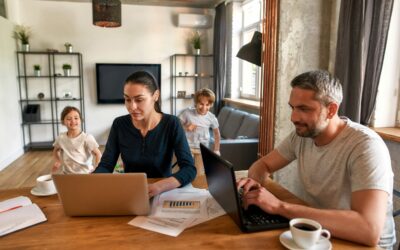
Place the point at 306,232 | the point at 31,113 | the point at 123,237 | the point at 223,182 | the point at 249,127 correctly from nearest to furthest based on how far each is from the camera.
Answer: the point at 306,232 → the point at 123,237 → the point at 223,182 → the point at 249,127 → the point at 31,113

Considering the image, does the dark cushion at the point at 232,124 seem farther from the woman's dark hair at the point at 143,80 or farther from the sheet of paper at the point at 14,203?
the sheet of paper at the point at 14,203

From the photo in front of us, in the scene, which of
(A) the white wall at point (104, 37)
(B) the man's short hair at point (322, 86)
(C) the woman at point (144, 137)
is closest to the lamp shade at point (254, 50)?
(C) the woman at point (144, 137)

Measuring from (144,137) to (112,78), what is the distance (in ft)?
14.7

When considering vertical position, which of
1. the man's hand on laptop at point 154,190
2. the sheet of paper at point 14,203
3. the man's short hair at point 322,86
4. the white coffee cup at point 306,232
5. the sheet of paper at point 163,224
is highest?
A: the man's short hair at point 322,86

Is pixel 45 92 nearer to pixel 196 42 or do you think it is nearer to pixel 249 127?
pixel 196 42

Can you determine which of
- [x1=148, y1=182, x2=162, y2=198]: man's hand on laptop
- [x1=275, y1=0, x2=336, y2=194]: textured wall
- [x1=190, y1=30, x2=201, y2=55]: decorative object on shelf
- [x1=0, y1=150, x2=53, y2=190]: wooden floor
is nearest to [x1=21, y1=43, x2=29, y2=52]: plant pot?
[x1=0, y1=150, x2=53, y2=190]: wooden floor

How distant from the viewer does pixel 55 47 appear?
576cm

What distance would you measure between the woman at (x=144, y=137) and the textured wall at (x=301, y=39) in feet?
4.20

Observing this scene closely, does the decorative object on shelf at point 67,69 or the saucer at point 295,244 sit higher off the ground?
the decorative object on shelf at point 67,69

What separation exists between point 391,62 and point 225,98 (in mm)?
3508

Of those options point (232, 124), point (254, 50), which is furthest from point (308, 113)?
point (232, 124)

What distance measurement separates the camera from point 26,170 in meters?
4.51

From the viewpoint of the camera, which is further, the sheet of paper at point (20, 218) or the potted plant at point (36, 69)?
the potted plant at point (36, 69)

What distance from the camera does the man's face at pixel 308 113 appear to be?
133cm
